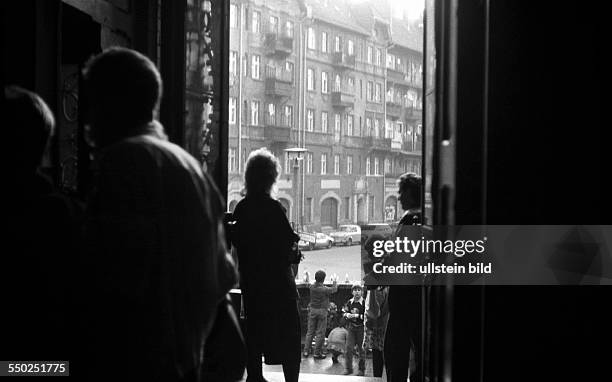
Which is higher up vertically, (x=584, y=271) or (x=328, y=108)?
(x=328, y=108)

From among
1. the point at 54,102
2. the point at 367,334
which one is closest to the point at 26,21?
the point at 54,102

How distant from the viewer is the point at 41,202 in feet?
6.77

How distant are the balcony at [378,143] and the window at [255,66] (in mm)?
11393

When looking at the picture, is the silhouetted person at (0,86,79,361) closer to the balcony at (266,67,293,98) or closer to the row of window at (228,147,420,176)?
the row of window at (228,147,420,176)

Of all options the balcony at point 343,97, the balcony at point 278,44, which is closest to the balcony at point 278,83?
the balcony at point 278,44

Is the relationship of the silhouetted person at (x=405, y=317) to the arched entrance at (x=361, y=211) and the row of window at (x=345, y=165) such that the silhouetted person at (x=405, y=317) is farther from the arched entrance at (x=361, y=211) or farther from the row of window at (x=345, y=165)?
the arched entrance at (x=361, y=211)

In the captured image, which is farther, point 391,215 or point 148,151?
point 391,215

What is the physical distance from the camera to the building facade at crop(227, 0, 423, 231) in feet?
152

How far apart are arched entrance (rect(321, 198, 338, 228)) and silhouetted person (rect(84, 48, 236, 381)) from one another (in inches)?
1932

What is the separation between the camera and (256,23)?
155ft

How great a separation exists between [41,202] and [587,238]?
1.96 meters

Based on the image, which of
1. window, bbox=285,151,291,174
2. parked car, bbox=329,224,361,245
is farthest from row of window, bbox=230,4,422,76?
parked car, bbox=329,224,361,245

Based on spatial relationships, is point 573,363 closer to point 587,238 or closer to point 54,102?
point 587,238

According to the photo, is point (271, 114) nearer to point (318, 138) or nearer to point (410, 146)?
point (318, 138)
